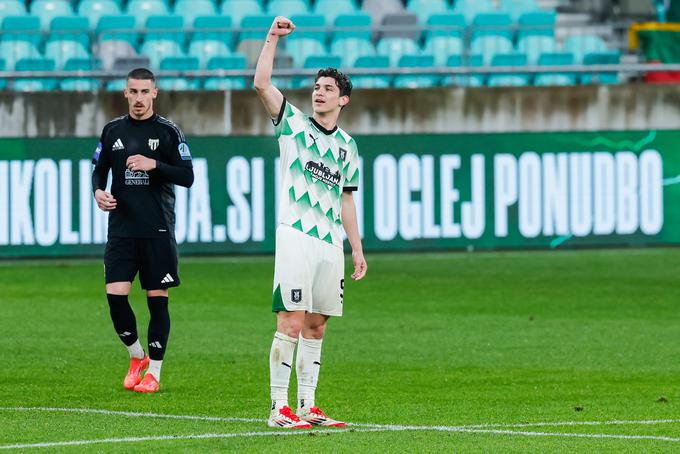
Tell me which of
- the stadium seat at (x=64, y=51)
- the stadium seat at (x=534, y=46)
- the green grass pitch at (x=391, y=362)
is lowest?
the green grass pitch at (x=391, y=362)

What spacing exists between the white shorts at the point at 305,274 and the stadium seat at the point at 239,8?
1656 cm

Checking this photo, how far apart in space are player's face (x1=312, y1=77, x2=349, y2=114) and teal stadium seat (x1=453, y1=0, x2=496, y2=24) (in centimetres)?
1727

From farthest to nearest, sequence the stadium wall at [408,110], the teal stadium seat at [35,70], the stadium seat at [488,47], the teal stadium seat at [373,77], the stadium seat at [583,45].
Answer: the stadium seat at [583,45] → the stadium seat at [488,47] → the teal stadium seat at [373,77] → the teal stadium seat at [35,70] → the stadium wall at [408,110]

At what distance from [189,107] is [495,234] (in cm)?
462

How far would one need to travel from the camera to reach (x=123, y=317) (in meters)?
10.2

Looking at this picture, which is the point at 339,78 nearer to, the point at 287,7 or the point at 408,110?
the point at 408,110

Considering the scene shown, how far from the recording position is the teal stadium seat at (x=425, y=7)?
83.7 ft

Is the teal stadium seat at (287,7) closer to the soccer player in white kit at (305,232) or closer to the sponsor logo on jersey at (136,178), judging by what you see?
the sponsor logo on jersey at (136,178)

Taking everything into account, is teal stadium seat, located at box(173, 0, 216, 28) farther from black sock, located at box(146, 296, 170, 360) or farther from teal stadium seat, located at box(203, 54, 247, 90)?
black sock, located at box(146, 296, 170, 360)

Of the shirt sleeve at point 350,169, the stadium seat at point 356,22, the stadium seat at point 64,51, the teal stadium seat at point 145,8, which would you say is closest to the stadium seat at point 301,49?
the stadium seat at point 356,22

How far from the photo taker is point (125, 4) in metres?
25.2

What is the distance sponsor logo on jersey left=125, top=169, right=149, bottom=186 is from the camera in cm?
1023

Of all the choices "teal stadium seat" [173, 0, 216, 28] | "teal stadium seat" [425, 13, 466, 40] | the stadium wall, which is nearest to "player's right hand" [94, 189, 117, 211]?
the stadium wall

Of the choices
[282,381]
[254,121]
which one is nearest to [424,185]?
[254,121]
